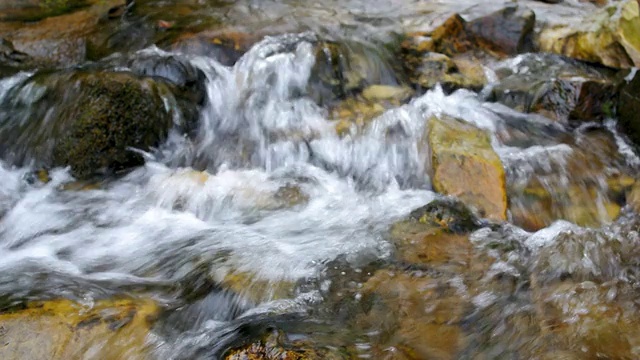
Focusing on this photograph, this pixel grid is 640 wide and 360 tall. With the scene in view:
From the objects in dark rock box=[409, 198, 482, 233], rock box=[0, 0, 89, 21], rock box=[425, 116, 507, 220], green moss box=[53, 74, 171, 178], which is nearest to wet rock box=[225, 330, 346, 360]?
dark rock box=[409, 198, 482, 233]

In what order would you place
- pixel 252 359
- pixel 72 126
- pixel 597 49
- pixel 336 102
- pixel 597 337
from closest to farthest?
pixel 252 359
pixel 597 337
pixel 72 126
pixel 336 102
pixel 597 49

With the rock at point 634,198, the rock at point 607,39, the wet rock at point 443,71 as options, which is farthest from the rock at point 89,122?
the rock at point 607,39

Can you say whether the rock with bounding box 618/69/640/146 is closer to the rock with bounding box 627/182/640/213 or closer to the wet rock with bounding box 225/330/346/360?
the rock with bounding box 627/182/640/213

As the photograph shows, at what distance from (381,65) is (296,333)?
4507 mm

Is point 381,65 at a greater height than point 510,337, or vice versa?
point 381,65

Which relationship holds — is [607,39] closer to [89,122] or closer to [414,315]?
[414,315]

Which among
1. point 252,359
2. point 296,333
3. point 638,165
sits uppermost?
point 252,359

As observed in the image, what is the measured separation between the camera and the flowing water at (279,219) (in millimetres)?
3256

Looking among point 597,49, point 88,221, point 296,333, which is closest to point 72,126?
point 88,221

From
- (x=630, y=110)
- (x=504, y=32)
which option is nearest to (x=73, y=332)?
(x=630, y=110)

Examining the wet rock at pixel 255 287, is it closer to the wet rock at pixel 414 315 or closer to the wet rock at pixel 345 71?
the wet rock at pixel 414 315

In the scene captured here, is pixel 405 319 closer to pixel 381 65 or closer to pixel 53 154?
pixel 53 154

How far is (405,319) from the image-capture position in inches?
126

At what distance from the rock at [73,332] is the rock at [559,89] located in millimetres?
4603
